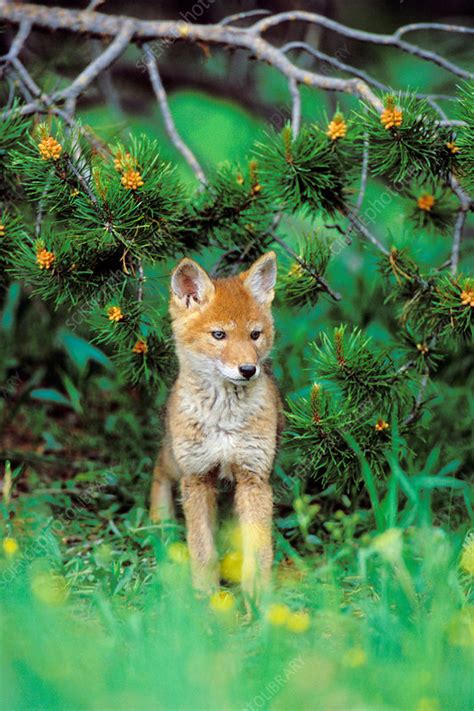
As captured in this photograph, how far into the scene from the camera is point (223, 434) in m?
3.86

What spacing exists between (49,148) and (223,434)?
135 centimetres

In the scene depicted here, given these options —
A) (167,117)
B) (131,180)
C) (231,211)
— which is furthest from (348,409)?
(167,117)

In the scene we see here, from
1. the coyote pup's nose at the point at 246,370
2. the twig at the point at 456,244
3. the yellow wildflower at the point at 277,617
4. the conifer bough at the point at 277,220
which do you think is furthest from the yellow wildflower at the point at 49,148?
the yellow wildflower at the point at 277,617

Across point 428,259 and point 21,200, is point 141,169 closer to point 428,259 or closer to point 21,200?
point 21,200

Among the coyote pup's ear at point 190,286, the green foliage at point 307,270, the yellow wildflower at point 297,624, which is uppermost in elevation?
the green foliage at point 307,270

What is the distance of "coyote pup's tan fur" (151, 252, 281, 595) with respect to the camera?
3824 mm

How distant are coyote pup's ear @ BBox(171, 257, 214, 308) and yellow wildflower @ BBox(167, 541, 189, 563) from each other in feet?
3.36

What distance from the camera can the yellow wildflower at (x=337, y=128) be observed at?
12.0 ft

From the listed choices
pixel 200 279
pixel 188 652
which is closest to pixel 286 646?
pixel 188 652

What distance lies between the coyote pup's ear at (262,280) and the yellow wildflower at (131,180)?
0.66 metres

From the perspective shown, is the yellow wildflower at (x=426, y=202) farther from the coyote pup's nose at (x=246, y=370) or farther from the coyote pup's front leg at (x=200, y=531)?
the coyote pup's front leg at (x=200, y=531)

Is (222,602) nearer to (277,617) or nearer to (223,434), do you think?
(277,617)

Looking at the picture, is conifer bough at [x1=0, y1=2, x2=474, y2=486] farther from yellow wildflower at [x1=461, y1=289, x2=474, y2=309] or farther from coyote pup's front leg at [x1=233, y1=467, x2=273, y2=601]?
coyote pup's front leg at [x1=233, y1=467, x2=273, y2=601]

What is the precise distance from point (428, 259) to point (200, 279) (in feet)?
10.3
